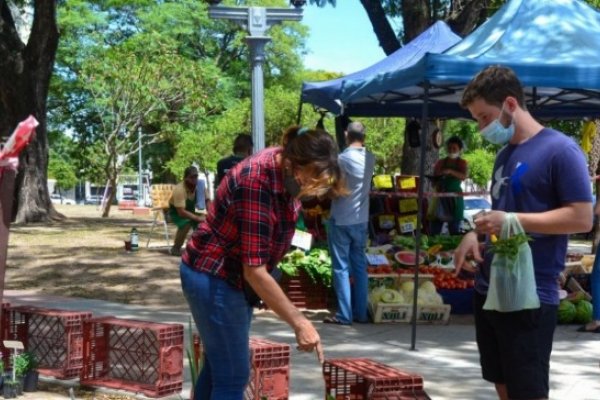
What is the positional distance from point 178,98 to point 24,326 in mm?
28443

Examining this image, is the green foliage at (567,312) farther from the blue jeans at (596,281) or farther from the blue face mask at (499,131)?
the blue face mask at (499,131)

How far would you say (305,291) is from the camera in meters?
9.96

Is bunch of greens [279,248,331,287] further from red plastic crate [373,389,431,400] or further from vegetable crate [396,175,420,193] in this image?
red plastic crate [373,389,431,400]

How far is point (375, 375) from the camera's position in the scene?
14.5 feet

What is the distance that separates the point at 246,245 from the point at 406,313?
233 inches

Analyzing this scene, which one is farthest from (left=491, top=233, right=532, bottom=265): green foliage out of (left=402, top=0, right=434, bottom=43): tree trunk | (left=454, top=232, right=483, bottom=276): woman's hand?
(left=402, top=0, right=434, bottom=43): tree trunk

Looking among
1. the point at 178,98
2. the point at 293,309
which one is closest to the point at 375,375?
the point at 293,309

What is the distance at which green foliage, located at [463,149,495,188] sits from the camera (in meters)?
54.0

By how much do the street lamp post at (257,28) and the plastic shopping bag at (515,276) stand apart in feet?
19.6

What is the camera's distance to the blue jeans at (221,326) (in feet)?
12.4

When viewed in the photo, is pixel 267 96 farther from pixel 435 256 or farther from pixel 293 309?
pixel 293 309

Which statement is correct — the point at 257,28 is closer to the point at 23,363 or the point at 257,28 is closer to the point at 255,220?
the point at 23,363

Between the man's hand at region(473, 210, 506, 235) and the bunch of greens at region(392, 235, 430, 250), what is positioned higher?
the man's hand at region(473, 210, 506, 235)

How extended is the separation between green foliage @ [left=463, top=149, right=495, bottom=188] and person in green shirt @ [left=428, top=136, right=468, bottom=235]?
1598 inches
